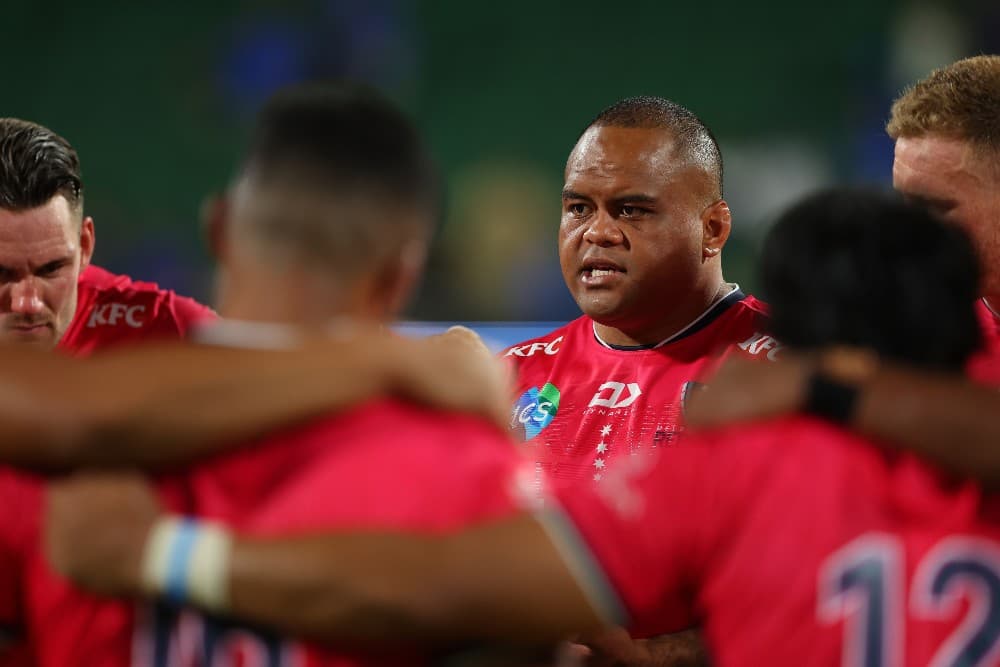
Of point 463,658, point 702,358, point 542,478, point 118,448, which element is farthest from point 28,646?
point 702,358

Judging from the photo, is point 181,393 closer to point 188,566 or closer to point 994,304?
point 188,566

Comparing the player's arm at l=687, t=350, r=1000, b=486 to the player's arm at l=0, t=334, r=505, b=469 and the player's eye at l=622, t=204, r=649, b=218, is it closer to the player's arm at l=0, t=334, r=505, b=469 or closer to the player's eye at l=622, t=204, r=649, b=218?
the player's arm at l=0, t=334, r=505, b=469

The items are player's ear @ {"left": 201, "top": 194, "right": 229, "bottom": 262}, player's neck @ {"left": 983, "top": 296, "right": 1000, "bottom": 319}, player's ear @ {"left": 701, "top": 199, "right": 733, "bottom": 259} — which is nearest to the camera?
player's ear @ {"left": 201, "top": 194, "right": 229, "bottom": 262}

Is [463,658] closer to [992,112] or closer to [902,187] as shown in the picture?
[902,187]

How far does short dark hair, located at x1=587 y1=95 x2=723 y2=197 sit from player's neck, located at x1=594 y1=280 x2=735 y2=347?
289 mm

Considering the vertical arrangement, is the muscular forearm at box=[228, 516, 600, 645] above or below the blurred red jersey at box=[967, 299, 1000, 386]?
below

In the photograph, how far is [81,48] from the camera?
7016 mm

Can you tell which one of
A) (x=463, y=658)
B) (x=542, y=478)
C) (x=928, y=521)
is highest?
(x=928, y=521)

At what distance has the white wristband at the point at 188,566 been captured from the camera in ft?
3.72

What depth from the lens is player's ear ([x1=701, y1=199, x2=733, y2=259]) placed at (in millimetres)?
2848

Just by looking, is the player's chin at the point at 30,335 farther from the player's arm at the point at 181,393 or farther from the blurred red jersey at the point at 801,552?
the blurred red jersey at the point at 801,552

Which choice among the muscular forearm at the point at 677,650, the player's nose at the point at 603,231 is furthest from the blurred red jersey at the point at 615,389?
the muscular forearm at the point at 677,650

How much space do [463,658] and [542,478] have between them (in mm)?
1465

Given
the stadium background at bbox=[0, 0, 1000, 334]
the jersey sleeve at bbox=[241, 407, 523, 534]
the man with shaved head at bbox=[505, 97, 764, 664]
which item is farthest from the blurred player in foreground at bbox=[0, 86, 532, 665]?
the stadium background at bbox=[0, 0, 1000, 334]
